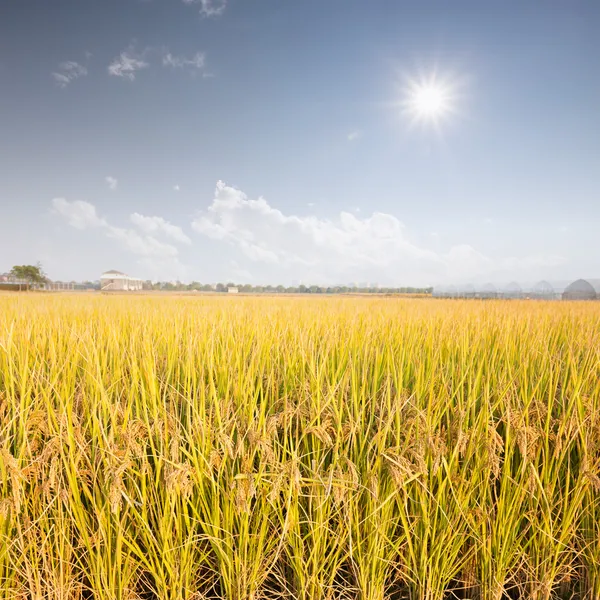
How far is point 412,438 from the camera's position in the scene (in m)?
1.55

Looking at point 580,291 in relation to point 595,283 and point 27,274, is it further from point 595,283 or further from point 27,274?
point 27,274

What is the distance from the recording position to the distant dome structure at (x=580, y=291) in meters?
30.8

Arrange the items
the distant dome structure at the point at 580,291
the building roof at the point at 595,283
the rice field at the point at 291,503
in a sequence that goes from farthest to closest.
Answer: the building roof at the point at 595,283
the distant dome structure at the point at 580,291
the rice field at the point at 291,503

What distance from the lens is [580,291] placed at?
33.1m

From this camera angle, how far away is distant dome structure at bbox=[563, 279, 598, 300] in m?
30.8

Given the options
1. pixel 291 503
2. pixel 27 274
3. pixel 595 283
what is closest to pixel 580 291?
pixel 595 283

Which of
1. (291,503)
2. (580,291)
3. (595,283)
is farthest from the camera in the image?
(595,283)

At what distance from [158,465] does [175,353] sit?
98 centimetres

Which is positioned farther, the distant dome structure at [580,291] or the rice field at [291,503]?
the distant dome structure at [580,291]

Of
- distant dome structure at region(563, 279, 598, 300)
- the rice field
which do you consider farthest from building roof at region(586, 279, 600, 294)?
the rice field

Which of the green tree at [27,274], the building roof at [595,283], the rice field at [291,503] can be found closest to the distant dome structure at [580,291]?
the building roof at [595,283]

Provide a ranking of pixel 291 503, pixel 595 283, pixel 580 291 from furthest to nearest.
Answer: pixel 595 283 → pixel 580 291 → pixel 291 503

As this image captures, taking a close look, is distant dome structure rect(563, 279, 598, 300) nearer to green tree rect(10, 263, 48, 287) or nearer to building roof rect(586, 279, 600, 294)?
building roof rect(586, 279, 600, 294)

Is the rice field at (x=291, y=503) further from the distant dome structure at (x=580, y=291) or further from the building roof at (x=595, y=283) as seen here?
the building roof at (x=595, y=283)
